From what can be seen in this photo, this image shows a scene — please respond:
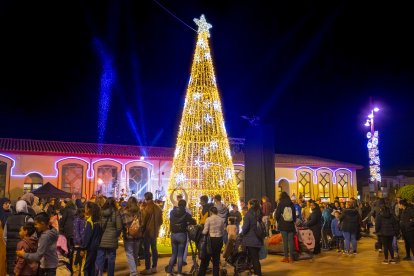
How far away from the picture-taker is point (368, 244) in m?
14.7

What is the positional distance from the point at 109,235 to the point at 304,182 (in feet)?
84.4

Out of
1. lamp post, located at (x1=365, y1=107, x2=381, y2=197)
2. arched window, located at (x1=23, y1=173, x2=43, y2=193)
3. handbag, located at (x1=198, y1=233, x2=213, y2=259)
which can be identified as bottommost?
handbag, located at (x1=198, y1=233, x2=213, y2=259)

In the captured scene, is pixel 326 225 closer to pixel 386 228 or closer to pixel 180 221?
pixel 386 228

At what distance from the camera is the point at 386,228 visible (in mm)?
10297

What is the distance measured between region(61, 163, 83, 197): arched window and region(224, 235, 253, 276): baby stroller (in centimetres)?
1737

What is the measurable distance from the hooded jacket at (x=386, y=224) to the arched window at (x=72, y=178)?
59.9ft

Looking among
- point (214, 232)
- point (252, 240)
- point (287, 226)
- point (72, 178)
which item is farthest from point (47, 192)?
point (252, 240)

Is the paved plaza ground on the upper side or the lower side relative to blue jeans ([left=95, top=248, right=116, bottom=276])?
lower

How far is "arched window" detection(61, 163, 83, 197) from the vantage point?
78.9ft

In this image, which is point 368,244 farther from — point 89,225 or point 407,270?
point 89,225

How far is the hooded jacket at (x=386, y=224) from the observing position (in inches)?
404

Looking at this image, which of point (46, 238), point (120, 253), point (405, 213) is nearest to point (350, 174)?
point (405, 213)

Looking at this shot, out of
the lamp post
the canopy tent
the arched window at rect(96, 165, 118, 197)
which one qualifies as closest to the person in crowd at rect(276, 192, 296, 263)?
the canopy tent

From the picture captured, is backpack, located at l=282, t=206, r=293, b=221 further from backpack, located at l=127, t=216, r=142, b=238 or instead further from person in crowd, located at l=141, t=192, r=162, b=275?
backpack, located at l=127, t=216, r=142, b=238
